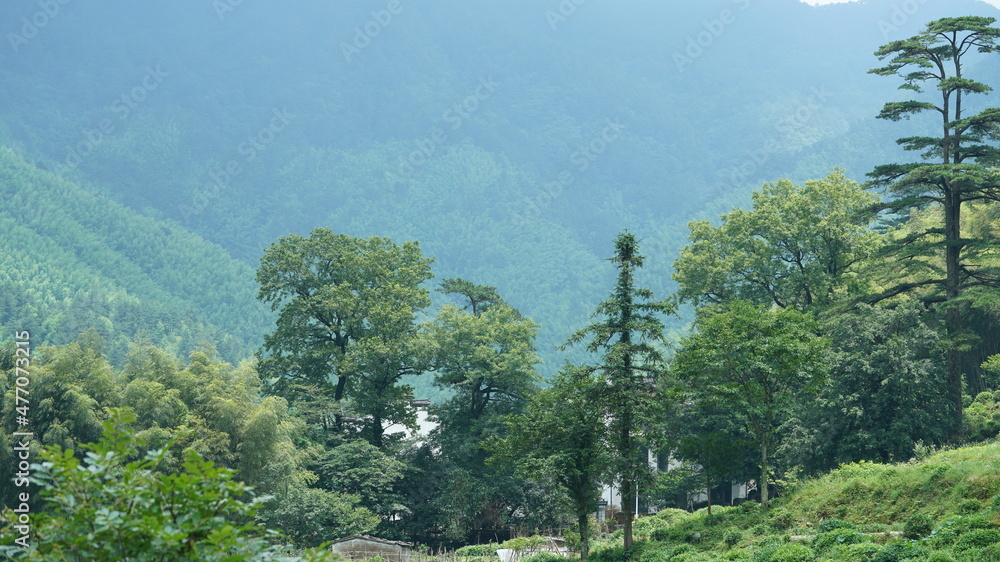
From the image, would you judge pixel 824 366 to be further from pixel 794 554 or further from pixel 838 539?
pixel 794 554

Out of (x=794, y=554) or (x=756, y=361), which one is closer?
(x=794, y=554)

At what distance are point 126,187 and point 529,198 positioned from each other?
8881 centimetres

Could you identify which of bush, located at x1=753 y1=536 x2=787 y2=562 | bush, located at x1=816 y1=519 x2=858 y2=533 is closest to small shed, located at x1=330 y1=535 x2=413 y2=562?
bush, located at x1=753 y1=536 x2=787 y2=562

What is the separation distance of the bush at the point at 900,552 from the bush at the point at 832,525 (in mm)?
4288

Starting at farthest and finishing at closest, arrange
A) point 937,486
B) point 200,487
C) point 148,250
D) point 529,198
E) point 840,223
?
point 529,198 → point 148,250 → point 840,223 → point 937,486 → point 200,487

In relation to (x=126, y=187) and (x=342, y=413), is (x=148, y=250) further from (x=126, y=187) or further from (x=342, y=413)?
(x=342, y=413)

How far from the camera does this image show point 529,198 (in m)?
179

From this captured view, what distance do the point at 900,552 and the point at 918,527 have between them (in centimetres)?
227

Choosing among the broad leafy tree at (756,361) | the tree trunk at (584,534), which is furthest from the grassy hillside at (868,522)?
the broad leafy tree at (756,361)

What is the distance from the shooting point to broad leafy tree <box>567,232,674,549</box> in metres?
28.3

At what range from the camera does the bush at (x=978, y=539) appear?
14805 millimetres

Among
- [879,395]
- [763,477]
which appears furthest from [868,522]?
[879,395]

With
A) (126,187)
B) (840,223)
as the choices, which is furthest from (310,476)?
(126,187)

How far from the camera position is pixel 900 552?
51.9ft
